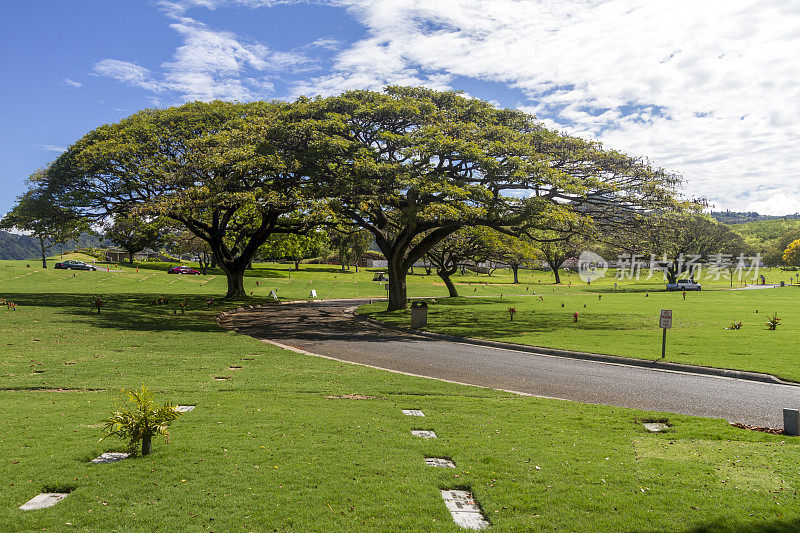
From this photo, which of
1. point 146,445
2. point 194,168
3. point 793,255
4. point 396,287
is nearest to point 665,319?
point 146,445

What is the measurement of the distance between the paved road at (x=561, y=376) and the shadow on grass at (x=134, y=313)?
160 inches

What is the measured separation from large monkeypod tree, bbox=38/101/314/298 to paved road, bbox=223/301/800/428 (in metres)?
8.40

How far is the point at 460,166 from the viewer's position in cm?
2573

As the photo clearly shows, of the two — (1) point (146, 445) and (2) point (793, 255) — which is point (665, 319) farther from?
(2) point (793, 255)

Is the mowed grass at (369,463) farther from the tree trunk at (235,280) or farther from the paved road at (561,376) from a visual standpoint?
the tree trunk at (235,280)

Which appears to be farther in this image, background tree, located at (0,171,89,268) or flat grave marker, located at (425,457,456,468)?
background tree, located at (0,171,89,268)

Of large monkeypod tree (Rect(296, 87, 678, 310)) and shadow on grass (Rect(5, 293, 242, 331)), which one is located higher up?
large monkeypod tree (Rect(296, 87, 678, 310))

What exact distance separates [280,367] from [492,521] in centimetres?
975

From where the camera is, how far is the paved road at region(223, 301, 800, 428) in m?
10.3

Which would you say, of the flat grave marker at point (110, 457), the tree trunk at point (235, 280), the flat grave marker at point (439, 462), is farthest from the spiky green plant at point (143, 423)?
the tree trunk at point (235, 280)

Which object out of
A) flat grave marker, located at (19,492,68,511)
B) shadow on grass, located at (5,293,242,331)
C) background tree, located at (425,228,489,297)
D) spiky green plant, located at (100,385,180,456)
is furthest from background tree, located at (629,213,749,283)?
flat grave marker, located at (19,492,68,511)

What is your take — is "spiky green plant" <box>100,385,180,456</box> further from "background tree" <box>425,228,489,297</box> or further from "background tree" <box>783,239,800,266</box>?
"background tree" <box>783,239,800,266</box>

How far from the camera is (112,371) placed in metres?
12.3

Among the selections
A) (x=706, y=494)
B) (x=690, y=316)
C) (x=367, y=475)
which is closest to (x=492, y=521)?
(x=367, y=475)
